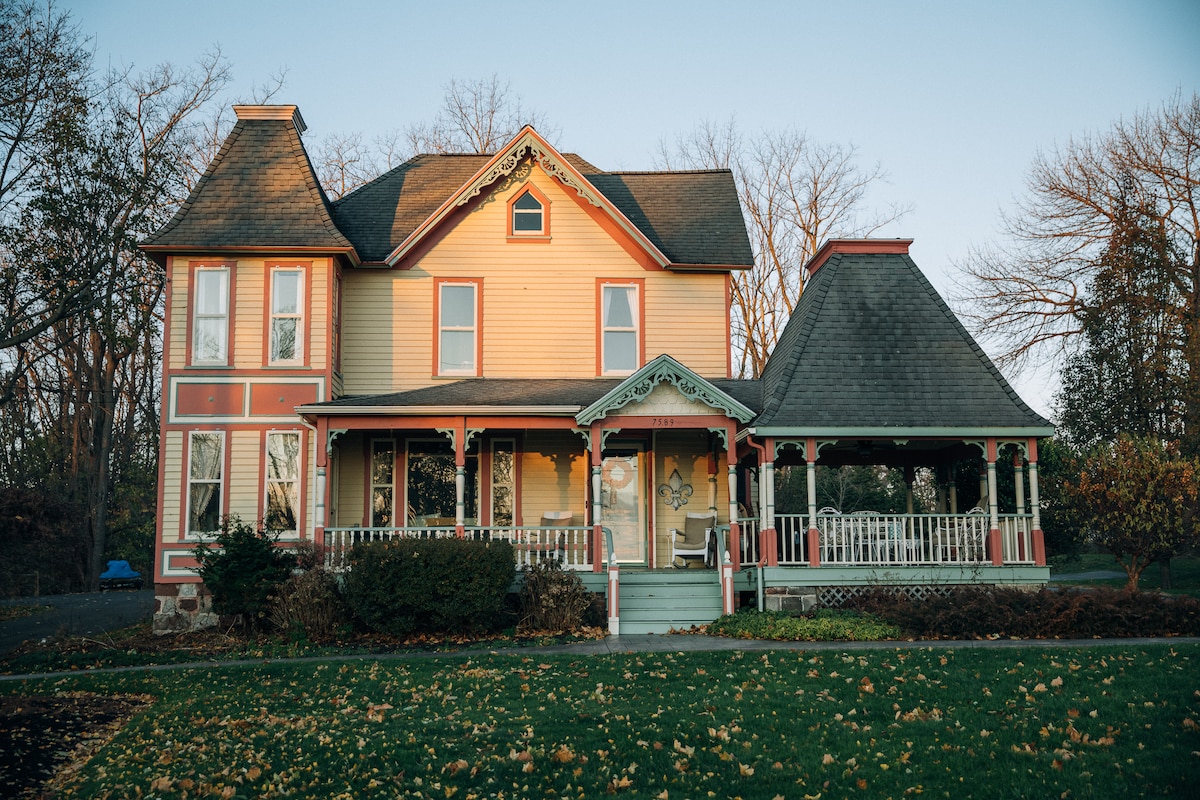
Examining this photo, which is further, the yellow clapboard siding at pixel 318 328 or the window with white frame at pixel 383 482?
the window with white frame at pixel 383 482

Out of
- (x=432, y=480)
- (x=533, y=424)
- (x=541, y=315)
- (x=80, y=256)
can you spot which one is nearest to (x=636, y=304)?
(x=541, y=315)

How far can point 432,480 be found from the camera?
19328 mm

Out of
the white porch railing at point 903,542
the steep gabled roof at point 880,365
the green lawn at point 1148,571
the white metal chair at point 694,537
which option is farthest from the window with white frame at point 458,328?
the green lawn at point 1148,571

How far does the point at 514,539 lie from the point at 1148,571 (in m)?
21.2

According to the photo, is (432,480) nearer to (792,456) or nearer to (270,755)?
(792,456)

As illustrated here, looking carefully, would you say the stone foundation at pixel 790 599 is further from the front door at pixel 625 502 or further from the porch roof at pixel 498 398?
the front door at pixel 625 502

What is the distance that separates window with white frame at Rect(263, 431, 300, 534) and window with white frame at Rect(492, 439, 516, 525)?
3.56m

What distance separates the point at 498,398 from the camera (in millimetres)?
17688

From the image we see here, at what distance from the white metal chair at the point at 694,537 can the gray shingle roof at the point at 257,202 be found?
792cm

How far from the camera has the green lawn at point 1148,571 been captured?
79.0ft

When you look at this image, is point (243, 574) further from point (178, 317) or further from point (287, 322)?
point (178, 317)

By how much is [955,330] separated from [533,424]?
24.7ft

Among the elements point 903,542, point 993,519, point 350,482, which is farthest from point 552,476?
point 993,519

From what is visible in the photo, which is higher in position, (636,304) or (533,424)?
(636,304)
